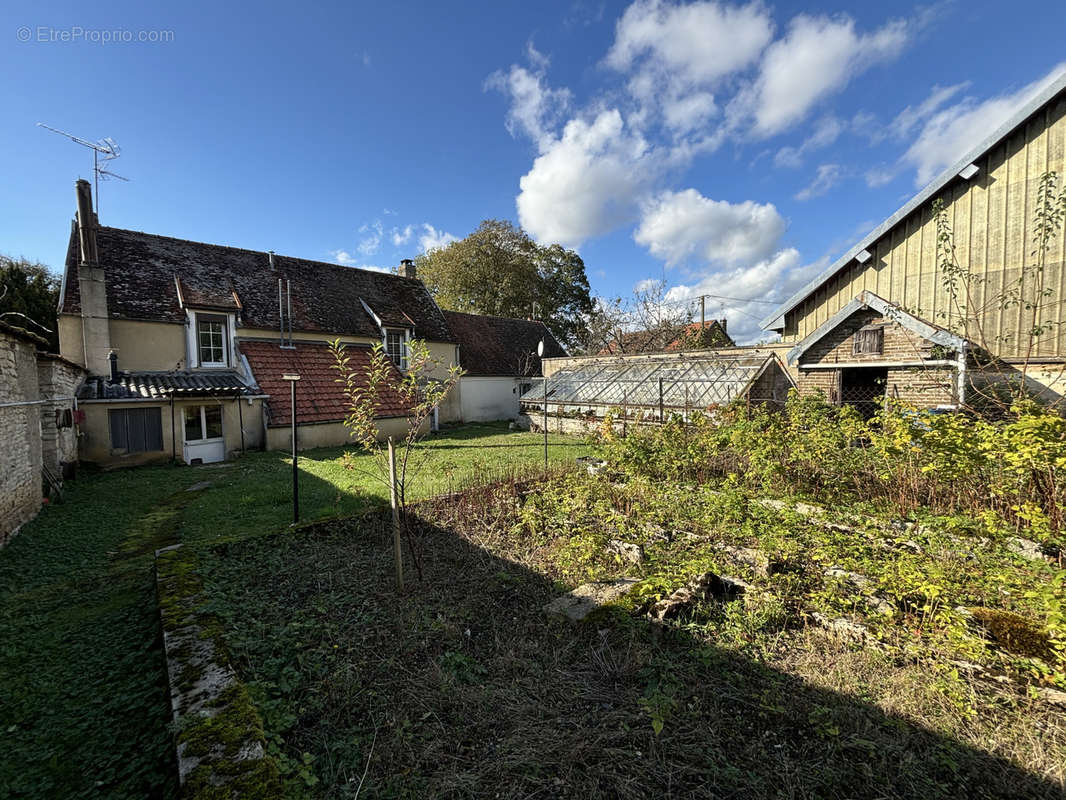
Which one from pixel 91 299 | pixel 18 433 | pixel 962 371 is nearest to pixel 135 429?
pixel 91 299

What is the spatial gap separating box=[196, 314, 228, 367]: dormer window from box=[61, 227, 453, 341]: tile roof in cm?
58

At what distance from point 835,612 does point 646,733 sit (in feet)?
7.16

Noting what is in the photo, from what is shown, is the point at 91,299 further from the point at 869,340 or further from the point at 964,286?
the point at 964,286

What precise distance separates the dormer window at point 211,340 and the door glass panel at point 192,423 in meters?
1.95

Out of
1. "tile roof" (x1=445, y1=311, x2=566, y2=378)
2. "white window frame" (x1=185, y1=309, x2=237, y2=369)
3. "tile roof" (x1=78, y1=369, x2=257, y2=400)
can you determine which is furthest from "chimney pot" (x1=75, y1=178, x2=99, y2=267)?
"tile roof" (x1=445, y1=311, x2=566, y2=378)

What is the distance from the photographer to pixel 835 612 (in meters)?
3.67

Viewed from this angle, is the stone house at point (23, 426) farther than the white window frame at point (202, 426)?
No

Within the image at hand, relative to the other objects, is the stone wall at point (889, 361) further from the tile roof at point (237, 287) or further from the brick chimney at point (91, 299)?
the brick chimney at point (91, 299)

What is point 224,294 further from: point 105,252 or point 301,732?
point 301,732

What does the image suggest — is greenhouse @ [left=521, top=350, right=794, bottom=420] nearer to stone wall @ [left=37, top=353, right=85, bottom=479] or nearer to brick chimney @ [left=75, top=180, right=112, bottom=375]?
stone wall @ [left=37, top=353, right=85, bottom=479]

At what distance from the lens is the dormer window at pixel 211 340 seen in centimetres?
1480

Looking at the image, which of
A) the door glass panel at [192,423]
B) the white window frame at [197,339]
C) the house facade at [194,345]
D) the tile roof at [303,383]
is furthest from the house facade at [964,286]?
the white window frame at [197,339]

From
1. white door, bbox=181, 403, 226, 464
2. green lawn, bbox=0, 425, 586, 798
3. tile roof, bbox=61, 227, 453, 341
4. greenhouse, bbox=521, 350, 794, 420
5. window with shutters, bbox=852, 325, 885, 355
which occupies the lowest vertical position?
green lawn, bbox=0, 425, 586, 798

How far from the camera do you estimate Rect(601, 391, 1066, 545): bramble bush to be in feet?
14.6
